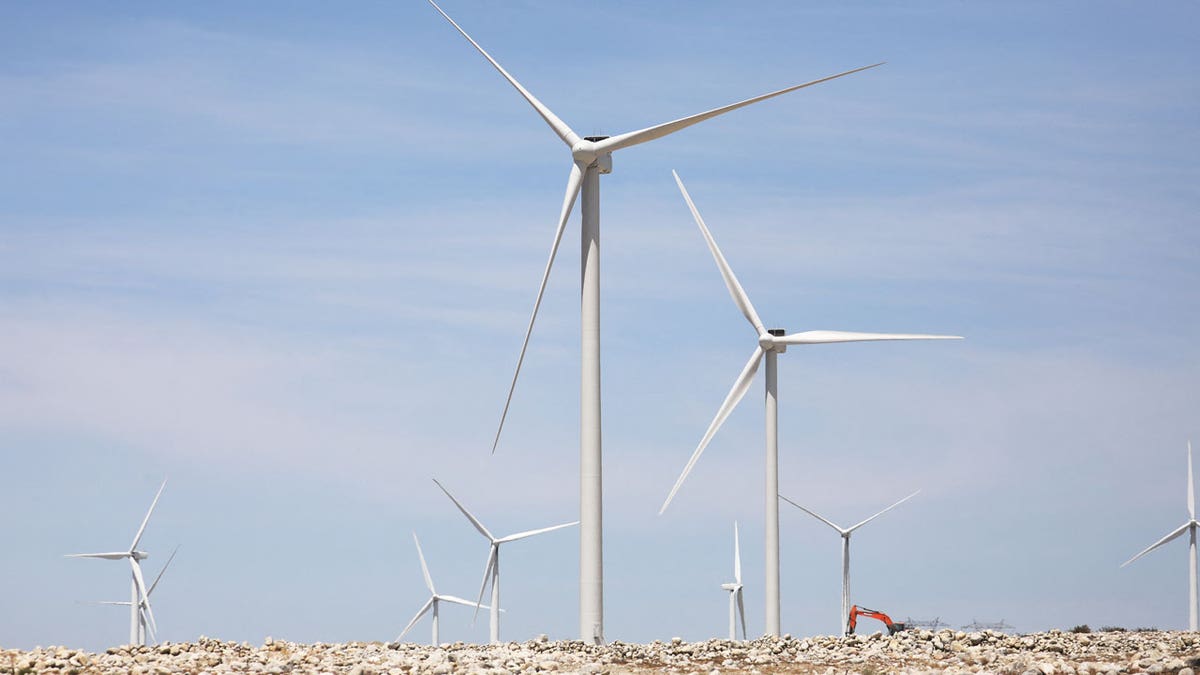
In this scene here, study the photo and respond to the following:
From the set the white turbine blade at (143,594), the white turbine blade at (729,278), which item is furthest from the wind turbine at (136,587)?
the white turbine blade at (729,278)

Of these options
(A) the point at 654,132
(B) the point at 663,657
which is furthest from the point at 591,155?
(B) the point at 663,657

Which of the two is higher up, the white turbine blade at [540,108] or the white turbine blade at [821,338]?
the white turbine blade at [540,108]

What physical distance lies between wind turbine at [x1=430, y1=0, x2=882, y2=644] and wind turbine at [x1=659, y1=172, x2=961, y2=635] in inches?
530

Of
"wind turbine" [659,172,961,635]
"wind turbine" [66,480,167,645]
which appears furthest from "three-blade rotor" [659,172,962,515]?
"wind turbine" [66,480,167,645]

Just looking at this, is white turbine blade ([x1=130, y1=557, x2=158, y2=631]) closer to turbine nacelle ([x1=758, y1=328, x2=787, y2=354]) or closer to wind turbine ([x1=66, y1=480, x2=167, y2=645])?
wind turbine ([x1=66, y1=480, x2=167, y2=645])

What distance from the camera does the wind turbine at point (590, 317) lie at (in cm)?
4178

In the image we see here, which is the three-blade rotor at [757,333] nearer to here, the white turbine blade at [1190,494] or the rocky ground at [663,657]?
the rocky ground at [663,657]

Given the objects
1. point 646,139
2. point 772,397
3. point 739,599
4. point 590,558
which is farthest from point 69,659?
point 739,599

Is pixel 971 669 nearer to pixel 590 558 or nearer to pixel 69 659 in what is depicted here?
pixel 590 558

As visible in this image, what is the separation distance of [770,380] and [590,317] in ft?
68.3

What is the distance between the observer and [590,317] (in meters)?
42.8

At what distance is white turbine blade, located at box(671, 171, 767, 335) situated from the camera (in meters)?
62.7

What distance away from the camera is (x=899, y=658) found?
3559 centimetres

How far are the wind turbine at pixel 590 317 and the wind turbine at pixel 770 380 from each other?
44.2 feet
